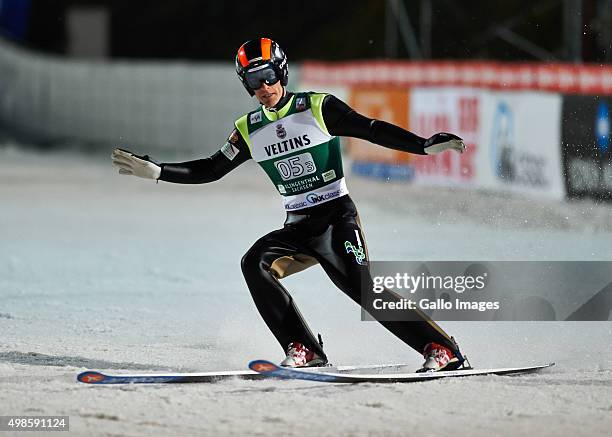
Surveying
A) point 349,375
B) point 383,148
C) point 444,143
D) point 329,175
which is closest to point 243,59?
point 329,175

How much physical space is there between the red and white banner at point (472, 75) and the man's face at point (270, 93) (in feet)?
28.1

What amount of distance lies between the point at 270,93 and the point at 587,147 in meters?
8.51

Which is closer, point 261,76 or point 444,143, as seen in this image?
point 444,143

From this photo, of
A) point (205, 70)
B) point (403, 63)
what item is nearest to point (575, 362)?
point (403, 63)

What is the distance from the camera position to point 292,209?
718cm

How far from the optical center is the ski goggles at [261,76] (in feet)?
22.7

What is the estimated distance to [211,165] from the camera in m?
7.27

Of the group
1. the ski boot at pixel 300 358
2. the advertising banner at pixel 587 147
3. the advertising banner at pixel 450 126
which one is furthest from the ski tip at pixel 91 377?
the advertising banner at pixel 450 126

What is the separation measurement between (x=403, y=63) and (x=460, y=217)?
647cm

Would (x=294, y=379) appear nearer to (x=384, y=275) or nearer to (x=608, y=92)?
(x=384, y=275)

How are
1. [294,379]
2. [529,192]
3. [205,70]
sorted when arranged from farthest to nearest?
[205,70]
[529,192]
[294,379]
